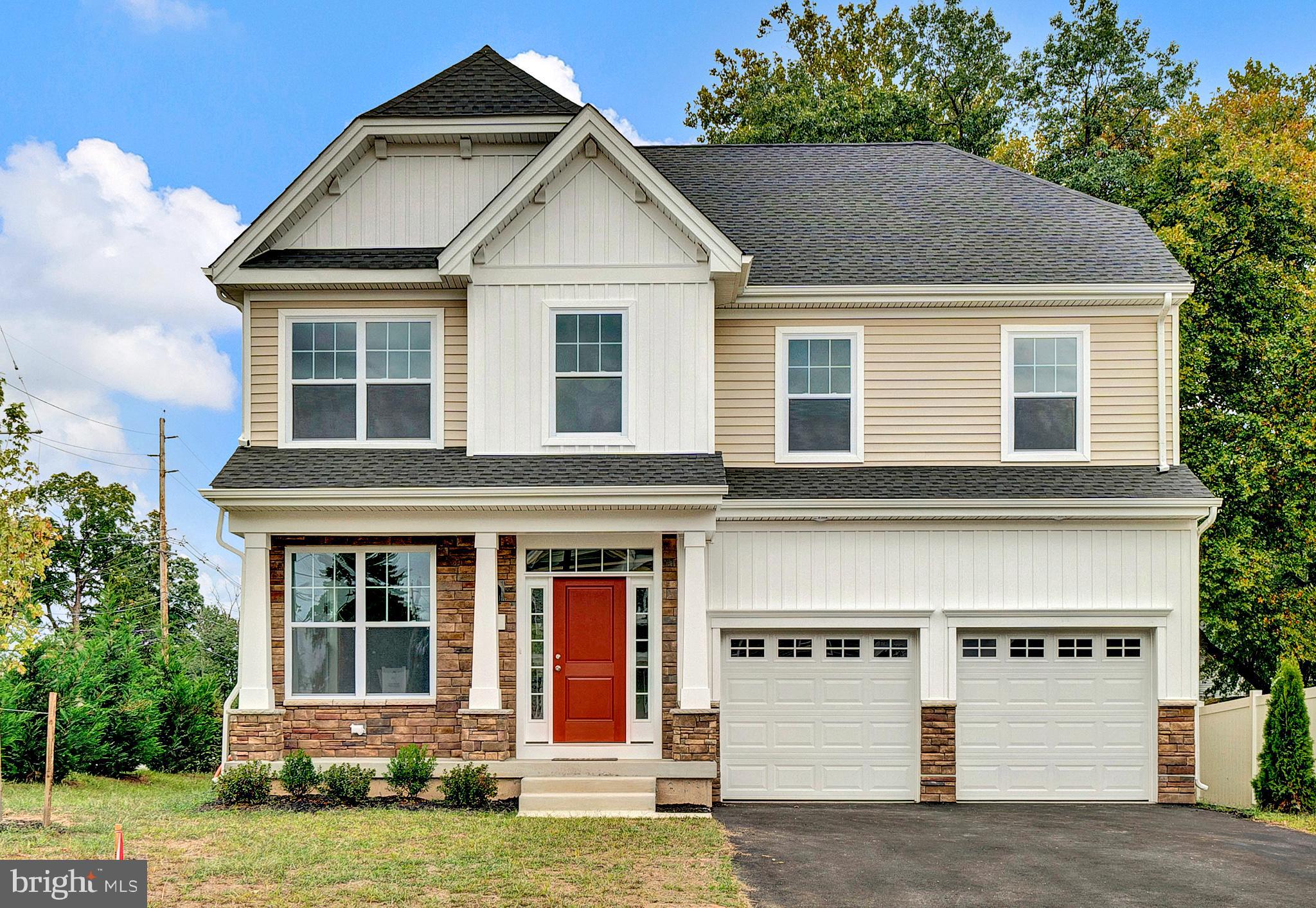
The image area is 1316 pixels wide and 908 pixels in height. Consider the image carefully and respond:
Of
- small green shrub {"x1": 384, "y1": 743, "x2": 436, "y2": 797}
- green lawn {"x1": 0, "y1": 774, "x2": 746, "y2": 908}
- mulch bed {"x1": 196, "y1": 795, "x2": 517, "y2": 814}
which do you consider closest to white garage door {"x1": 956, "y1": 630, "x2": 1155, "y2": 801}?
green lawn {"x1": 0, "y1": 774, "x2": 746, "y2": 908}

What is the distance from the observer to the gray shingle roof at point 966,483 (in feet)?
45.8

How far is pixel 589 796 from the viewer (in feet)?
40.0

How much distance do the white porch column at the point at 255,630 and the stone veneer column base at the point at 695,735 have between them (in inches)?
191

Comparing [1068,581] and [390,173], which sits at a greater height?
[390,173]

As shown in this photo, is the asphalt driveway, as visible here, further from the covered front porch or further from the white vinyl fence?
the covered front porch

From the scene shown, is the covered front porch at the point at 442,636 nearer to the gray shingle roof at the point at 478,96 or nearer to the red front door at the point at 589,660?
the red front door at the point at 589,660

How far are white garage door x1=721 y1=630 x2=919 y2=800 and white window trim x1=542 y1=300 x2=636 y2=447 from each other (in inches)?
118

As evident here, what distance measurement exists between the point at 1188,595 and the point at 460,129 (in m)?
10.9

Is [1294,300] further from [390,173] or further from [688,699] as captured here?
[390,173]

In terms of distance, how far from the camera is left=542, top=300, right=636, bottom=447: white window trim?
1323 cm

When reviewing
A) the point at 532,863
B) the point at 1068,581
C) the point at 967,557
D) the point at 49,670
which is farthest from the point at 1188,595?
the point at 49,670

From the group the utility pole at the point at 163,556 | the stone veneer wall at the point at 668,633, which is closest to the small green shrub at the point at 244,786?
the stone veneer wall at the point at 668,633

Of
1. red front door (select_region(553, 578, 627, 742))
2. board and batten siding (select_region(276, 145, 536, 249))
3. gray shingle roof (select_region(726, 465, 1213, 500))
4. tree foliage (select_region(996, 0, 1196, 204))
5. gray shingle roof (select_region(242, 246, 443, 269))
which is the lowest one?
red front door (select_region(553, 578, 627, 742))

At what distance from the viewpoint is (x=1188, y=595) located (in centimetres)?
1412
